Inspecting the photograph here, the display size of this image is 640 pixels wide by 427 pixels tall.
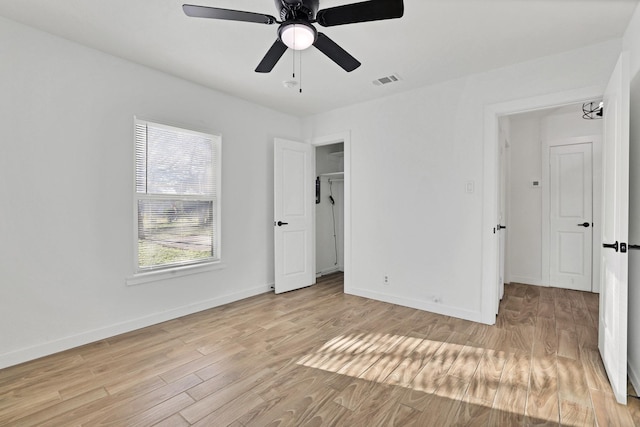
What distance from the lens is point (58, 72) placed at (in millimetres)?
2609

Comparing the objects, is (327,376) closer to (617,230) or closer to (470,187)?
(617,230)

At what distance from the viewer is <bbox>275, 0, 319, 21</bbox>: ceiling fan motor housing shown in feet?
5.88

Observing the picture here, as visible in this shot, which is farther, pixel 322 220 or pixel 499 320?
pixel 322 220

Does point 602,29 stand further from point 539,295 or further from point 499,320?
point 539,295

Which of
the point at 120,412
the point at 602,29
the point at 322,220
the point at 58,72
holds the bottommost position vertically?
the point at 120,412

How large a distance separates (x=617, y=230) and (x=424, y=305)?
80.8 inches

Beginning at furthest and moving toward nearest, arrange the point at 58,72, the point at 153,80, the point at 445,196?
1. the point at 445,196
2. the point at 153,80
3. the point at 58,72

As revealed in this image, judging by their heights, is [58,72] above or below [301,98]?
below

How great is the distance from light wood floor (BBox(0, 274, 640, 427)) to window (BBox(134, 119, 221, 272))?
755 millimetres

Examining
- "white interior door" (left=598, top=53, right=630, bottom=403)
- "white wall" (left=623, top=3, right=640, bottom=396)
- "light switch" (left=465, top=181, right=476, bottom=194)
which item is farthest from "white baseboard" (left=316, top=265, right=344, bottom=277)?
"white wall" (left=623, top=3, right=640, bottom=396)

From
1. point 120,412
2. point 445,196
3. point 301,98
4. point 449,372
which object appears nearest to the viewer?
point 120,412

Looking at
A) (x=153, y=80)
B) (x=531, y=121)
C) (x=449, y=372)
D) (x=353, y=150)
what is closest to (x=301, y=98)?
(x=353, y=150)

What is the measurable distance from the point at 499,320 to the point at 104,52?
15.5 feet

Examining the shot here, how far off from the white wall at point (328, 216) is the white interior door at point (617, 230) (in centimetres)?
391
